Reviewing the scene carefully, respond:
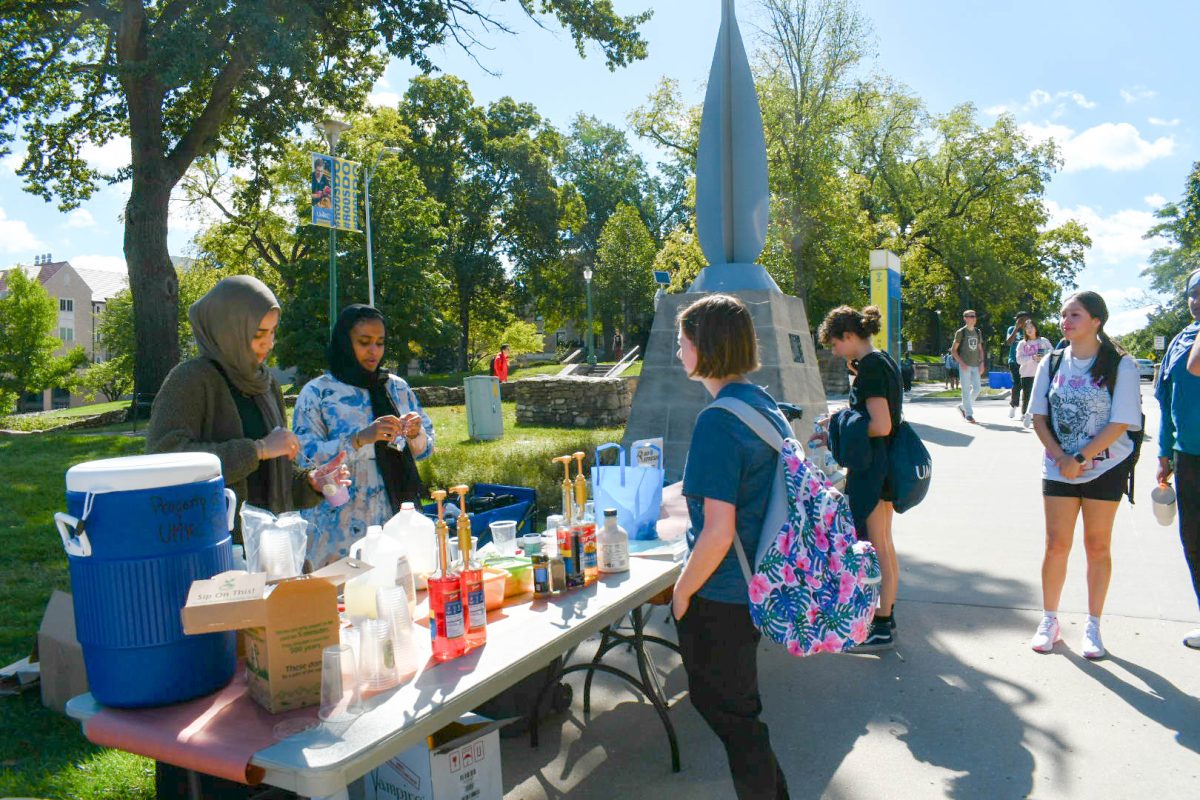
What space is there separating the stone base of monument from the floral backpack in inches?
186

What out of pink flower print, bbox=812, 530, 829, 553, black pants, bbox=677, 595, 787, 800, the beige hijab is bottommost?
black pants, bbox=677, 595, 787, 800

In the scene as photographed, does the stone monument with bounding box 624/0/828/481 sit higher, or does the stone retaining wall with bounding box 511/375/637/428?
the stone monument with bounding box 624/0/828/481

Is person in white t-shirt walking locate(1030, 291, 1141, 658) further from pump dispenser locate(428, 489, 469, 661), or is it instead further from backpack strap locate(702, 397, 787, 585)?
pump dispenser locate(428, 489, 469, 661)

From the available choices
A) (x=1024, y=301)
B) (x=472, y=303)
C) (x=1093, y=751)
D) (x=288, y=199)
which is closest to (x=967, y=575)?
(x=1093, y=751)

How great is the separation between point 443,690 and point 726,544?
841 millimetres

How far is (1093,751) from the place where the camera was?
10.3 feet

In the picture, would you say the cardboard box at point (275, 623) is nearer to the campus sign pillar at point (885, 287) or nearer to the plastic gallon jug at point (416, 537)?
the plastic gallon jug at point (416, 537)

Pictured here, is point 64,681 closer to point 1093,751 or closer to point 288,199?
point 1093,751

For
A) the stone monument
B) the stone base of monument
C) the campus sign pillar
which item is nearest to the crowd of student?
the stone base of monument

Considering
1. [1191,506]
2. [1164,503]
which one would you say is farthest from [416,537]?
[1164,503]

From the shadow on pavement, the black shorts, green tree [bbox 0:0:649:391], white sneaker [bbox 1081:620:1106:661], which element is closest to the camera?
the shadow on pavement

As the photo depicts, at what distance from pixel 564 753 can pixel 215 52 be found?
11.6 metres

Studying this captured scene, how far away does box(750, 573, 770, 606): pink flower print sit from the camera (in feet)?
7.30

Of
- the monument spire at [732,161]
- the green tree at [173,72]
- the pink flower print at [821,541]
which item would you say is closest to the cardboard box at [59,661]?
the pink flower print at [821,541]
